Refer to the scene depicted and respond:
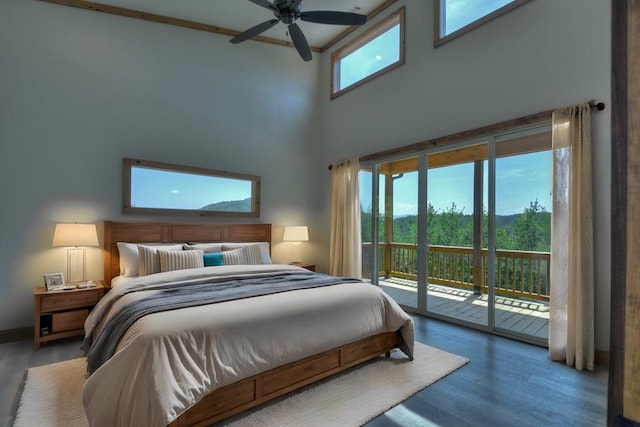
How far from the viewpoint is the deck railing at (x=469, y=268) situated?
3.50 metres

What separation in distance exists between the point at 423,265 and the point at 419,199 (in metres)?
0.91

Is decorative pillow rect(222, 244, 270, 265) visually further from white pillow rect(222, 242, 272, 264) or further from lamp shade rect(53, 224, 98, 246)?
lamp shade rect(53, 224, 98, 246)

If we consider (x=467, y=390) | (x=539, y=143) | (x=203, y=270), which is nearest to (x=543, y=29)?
(x=539, y=143)

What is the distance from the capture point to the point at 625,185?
60 centimetres

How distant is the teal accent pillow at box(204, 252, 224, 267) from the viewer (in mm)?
3985

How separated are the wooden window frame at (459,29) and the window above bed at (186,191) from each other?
128 inches

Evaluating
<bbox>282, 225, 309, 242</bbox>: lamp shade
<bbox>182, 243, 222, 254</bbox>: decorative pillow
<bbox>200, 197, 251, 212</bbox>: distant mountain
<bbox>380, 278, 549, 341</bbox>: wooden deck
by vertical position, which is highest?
<bbox>200, 197, 251, 212</bbox>: distant mountain

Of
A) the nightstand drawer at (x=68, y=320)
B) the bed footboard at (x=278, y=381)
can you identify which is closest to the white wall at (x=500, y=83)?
the bed footboard at (x=278, y=381)

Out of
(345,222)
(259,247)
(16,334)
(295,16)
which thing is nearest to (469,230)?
(345,222)

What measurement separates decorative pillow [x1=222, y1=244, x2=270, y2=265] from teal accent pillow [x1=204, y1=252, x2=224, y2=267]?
0.08 metres

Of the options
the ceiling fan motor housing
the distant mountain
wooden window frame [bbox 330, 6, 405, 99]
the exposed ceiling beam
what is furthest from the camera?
the distant mountain

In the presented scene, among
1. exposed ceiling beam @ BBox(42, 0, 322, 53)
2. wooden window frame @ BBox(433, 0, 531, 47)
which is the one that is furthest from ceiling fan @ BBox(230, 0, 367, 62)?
exposed ceiling beam @ BBox(42, 0, 322, 53)

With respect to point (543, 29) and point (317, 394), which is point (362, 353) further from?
point (543, 29)

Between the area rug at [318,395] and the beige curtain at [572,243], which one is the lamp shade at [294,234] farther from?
the beige curtain at [572,243]
